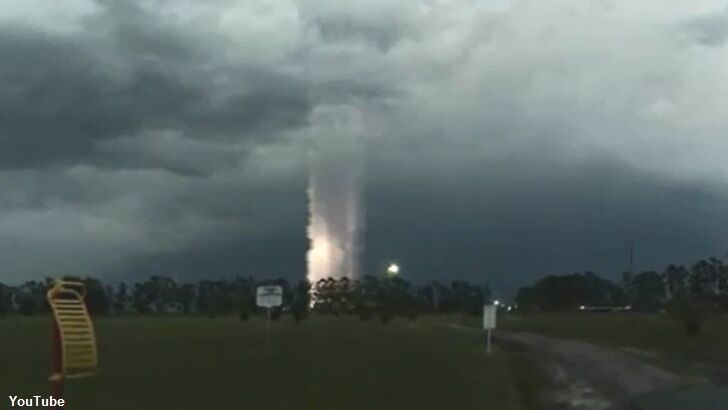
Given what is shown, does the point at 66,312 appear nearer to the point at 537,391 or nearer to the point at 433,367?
the point at 537,391

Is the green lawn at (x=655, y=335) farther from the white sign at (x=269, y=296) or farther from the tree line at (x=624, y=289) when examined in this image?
the tree line at (x=624, y=289)

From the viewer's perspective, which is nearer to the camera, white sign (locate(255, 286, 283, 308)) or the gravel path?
the gravel path

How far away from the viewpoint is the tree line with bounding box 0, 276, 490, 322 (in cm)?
11382

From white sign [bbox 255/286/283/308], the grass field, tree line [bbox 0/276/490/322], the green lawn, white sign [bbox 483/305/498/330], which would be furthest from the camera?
tree line [bbox 0/276/490/322]

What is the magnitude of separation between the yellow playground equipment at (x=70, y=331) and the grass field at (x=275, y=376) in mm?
8096

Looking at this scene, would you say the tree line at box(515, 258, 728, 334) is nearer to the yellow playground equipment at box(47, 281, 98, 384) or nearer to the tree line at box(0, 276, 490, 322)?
the tree line at box(0, 276, 490, 322)

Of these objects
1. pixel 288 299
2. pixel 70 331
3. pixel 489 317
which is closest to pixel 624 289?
pixel 288 299

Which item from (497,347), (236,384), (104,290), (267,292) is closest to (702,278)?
(104,290)

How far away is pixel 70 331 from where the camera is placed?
1614 cm

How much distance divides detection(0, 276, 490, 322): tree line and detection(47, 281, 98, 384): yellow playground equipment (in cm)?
7506

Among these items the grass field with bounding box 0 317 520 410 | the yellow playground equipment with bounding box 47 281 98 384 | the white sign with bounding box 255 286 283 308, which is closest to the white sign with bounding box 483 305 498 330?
the grass field with bounding box 0 317 520 410

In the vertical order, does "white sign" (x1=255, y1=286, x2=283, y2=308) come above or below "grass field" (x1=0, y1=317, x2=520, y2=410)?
above

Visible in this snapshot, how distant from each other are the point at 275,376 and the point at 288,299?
90.2 m

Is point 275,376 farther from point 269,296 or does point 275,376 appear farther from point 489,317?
point 489,317
